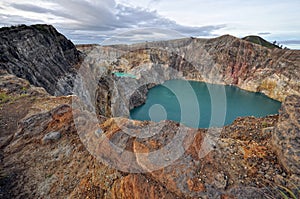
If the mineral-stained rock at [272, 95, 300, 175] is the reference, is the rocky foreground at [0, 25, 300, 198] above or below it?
below

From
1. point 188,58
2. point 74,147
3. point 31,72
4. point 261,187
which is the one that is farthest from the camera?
point 188,58

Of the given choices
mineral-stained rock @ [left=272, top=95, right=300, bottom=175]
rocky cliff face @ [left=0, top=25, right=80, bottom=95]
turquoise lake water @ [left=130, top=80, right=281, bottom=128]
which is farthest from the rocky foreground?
turquoise lake water @ [left=130, top=80, right=281, bottom=128]

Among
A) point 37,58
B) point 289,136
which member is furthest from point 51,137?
point 37,58

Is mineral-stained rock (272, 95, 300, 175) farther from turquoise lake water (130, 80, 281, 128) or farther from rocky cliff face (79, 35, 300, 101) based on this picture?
rocky cliff face (79, 35, 300, 101)

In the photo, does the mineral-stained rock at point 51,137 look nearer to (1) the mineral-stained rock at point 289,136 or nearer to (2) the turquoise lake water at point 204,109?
(1) the mineral-stained rock at point 289,136

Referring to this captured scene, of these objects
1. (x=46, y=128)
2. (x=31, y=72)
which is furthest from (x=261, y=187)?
(x=31, y=72)

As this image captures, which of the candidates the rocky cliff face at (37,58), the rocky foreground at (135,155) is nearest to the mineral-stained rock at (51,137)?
the rocky foreground at (135,155)

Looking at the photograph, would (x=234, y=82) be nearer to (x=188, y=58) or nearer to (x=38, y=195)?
(x=188, y=58)
